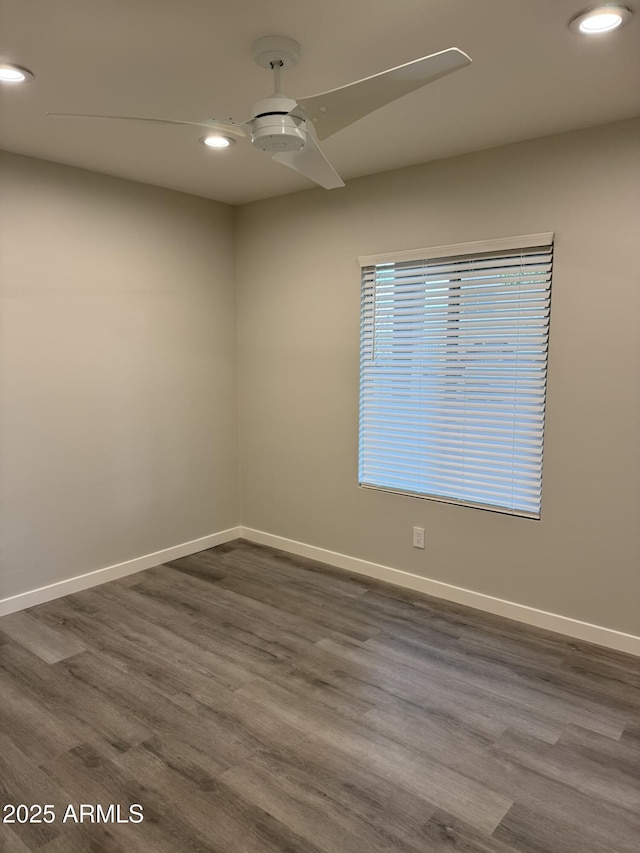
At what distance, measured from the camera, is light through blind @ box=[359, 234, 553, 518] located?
3096mm

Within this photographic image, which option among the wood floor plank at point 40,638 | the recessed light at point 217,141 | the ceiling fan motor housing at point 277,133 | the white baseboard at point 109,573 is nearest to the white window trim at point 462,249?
the recessed light at point 217,141

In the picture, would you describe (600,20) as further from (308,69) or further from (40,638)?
(40,638)

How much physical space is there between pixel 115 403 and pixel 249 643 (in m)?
1.71

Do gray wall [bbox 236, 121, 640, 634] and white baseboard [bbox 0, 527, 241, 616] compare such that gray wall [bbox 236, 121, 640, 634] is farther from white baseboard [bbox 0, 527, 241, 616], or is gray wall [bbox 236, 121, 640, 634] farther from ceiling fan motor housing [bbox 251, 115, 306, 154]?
ceiling fan motor housing [bbox 251, 115, 306, 154]

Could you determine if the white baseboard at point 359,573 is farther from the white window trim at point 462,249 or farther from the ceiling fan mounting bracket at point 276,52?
A: the ceiling fan mounting bracket at point 276,52

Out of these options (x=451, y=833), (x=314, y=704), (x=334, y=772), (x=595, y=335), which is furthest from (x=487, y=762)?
(x=595, y=335)

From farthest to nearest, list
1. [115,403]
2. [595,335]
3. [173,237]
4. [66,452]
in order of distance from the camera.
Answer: [173,237] < [115,403] < [66,452] < [595,335]

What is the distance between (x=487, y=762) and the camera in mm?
2143

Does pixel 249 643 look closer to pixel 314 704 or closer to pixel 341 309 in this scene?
pixel 314 704

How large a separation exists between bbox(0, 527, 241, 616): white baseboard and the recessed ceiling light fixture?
359 cm

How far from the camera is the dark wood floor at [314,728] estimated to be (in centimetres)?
185

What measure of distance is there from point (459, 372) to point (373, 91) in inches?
73.6

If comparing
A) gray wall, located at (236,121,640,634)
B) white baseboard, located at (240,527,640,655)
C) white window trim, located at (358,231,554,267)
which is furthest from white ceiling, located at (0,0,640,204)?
white baseboard, located at (240,527,640,655)

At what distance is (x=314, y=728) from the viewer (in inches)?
91.7
